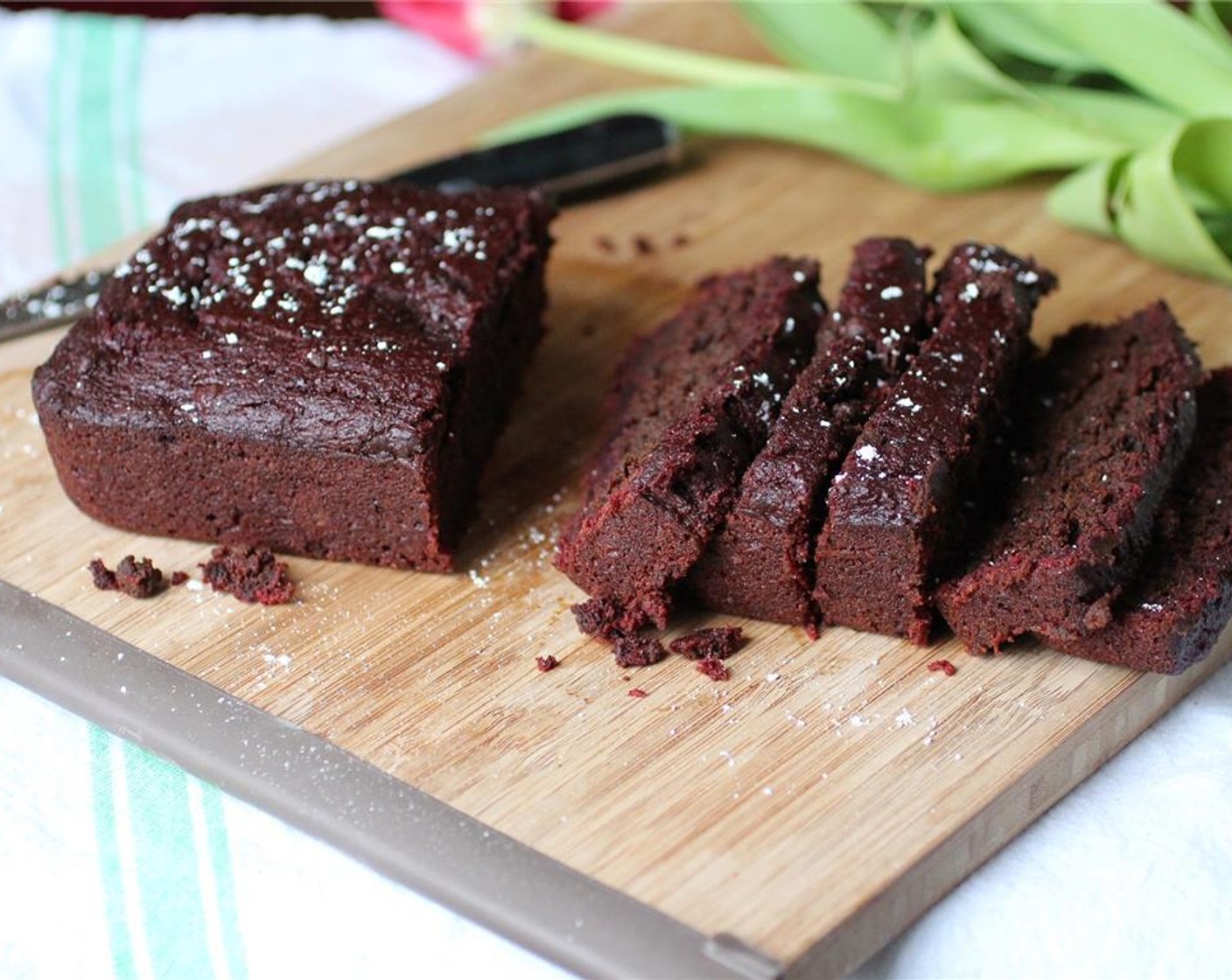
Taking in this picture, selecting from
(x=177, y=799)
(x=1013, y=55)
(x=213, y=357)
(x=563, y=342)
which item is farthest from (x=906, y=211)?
(x=177, y=799)

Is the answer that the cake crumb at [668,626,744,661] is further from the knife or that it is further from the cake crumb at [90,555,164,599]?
the knife

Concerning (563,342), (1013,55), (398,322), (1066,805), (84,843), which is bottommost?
(84,843)

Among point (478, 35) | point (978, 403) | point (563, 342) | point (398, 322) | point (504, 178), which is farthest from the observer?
point (478, 35)

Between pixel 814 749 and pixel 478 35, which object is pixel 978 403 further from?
pixel 478 35

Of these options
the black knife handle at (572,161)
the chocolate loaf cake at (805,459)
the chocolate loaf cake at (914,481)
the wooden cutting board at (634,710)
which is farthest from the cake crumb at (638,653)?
the black knife handle at (572,161)

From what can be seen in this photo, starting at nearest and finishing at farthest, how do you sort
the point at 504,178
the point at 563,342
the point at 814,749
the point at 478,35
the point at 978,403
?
the point at 814,749 < the point at 978,403 < the point at 563,342 < the point at 504,178 < the point at 478,35

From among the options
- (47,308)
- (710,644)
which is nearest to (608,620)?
(710,644)

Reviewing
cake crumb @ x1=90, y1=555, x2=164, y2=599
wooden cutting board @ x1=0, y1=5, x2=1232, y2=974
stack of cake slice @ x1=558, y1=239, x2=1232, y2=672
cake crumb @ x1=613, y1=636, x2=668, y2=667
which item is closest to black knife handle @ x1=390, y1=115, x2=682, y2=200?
wooden cutting board @ x1=0, y1=5, x2=1232, y2=974
